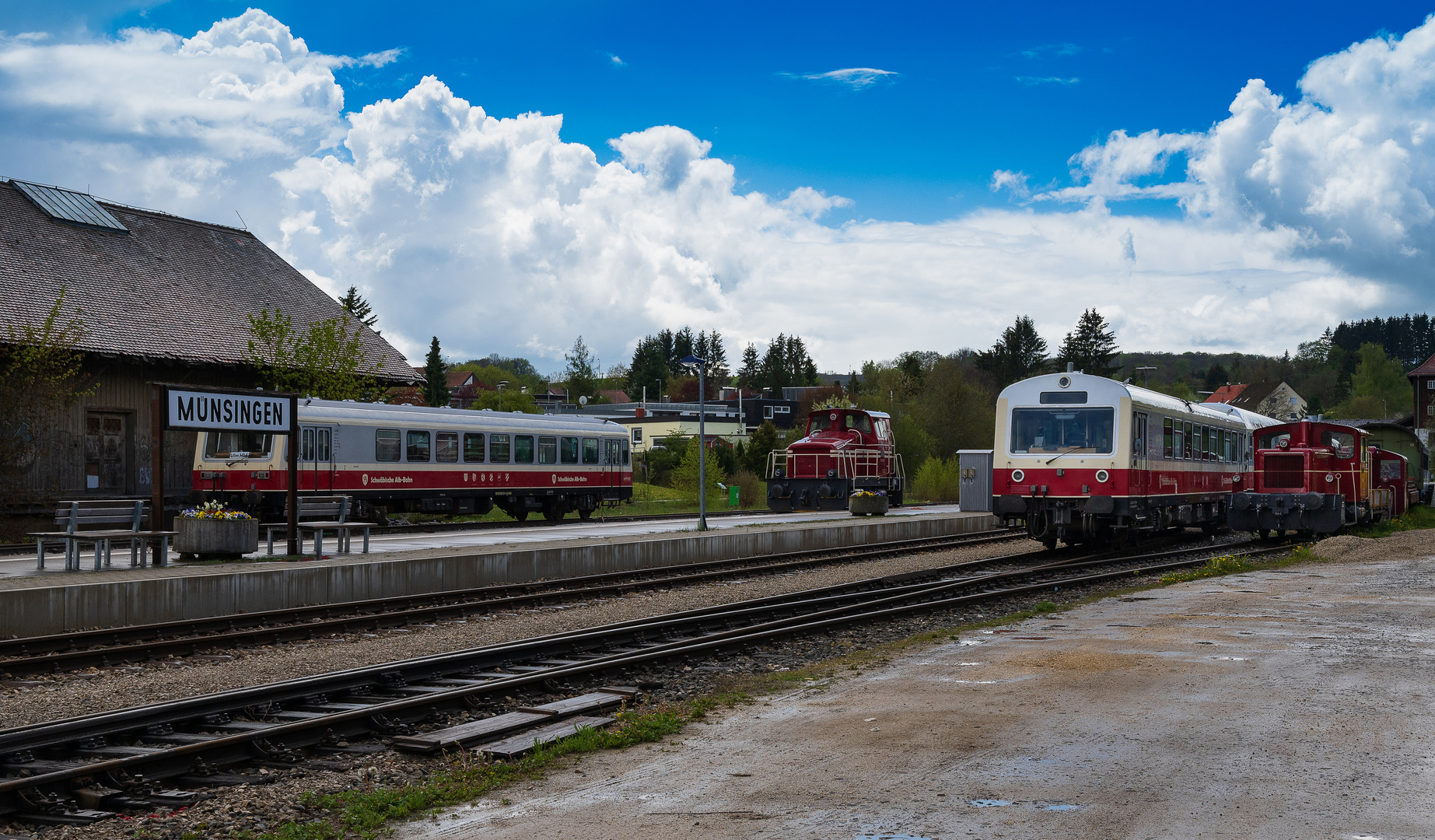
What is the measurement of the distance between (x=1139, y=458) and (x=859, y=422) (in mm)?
15403

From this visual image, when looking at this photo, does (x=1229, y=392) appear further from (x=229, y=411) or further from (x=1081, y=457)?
(x=229, y=411)

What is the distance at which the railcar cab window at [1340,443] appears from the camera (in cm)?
2561

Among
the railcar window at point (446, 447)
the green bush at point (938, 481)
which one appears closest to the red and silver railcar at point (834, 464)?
the railcar window at point (446, 447)

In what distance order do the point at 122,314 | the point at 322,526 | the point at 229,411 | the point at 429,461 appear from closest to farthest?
the point at 229,411 < the point at 322,526 < the point at 429,461 < the point at 122,314

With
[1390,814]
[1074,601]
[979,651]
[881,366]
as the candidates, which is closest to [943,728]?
[1390,814]

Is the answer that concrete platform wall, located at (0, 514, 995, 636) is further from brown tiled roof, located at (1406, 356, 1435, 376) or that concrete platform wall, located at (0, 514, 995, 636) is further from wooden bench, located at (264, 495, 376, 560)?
brown tiled roof, located at (1406, 356, 1435, 376)

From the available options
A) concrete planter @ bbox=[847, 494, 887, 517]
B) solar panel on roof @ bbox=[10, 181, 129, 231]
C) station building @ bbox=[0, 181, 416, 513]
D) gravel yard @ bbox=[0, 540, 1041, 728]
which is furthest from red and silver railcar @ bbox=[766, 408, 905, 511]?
solar panel on roof @ bbox=[10, 181, 129, 231]

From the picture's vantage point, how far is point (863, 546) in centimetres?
2508

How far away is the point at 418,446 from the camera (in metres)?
29.1

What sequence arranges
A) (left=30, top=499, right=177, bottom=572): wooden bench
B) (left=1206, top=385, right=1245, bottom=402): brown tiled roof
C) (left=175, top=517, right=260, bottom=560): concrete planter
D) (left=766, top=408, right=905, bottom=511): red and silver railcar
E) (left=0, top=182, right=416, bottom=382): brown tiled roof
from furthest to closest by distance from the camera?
(left=1206, top=385, right=1245, bottom=402): brown tiled roof < (left=766, top=408, right=905, bottom=511): red and silver railcar < (left=0, top=182, right=416, bottom=382): brown tiled roof < (left=175, top=517, right=260, bottom=560): concrete planter < (left=30, top=499, right=177, bottom=572): wooden bench

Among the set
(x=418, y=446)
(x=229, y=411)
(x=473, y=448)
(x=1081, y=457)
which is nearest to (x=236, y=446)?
(x=418, y=446)

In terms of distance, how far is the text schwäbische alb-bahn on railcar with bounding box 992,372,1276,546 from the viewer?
20.2 meters

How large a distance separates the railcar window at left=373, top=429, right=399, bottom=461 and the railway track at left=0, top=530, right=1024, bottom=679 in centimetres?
1070

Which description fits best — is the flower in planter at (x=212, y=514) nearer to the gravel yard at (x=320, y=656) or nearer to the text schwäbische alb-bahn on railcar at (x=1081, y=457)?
the gravel yard at (x=320, y=656)
